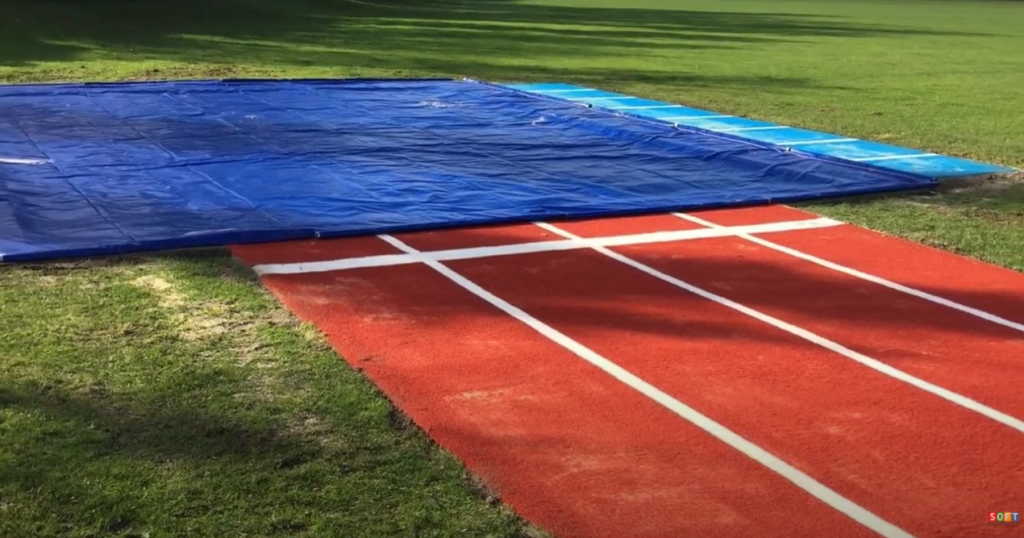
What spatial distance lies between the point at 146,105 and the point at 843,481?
34.5ft

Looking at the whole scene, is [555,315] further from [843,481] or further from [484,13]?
[484,13]

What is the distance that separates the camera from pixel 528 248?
744 centimetres

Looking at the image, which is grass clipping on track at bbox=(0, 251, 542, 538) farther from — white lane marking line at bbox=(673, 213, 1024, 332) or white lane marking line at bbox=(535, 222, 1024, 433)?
white lane marking line at bbox=(673, 213, 1024, 332)

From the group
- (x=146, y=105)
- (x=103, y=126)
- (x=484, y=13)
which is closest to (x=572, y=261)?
(x=103, y=126)

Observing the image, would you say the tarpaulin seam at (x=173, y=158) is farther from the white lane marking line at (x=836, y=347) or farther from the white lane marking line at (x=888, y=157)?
the white lane marking line at (x=888, y=157)

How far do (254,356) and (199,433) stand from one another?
0.90 m

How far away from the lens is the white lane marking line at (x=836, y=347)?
4.98 meters

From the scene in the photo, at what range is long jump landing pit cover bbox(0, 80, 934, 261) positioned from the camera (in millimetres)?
7719

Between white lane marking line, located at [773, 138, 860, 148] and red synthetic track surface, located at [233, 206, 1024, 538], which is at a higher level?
white lane marking line, located at [773, 138, 860, 148]

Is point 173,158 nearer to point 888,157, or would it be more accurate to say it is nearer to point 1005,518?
point 888,157

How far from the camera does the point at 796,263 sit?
730 centimetres

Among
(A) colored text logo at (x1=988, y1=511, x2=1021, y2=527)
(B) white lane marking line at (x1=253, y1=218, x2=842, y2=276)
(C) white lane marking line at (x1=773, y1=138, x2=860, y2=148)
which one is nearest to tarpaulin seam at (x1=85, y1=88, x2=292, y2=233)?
(B) white lane marking line at (x1=253, y1=218, x2=842, y2=276)

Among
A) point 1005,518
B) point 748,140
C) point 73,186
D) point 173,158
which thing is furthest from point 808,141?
point 1005,518

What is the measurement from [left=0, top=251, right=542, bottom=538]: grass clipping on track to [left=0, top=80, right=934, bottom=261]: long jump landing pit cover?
1.51 m
